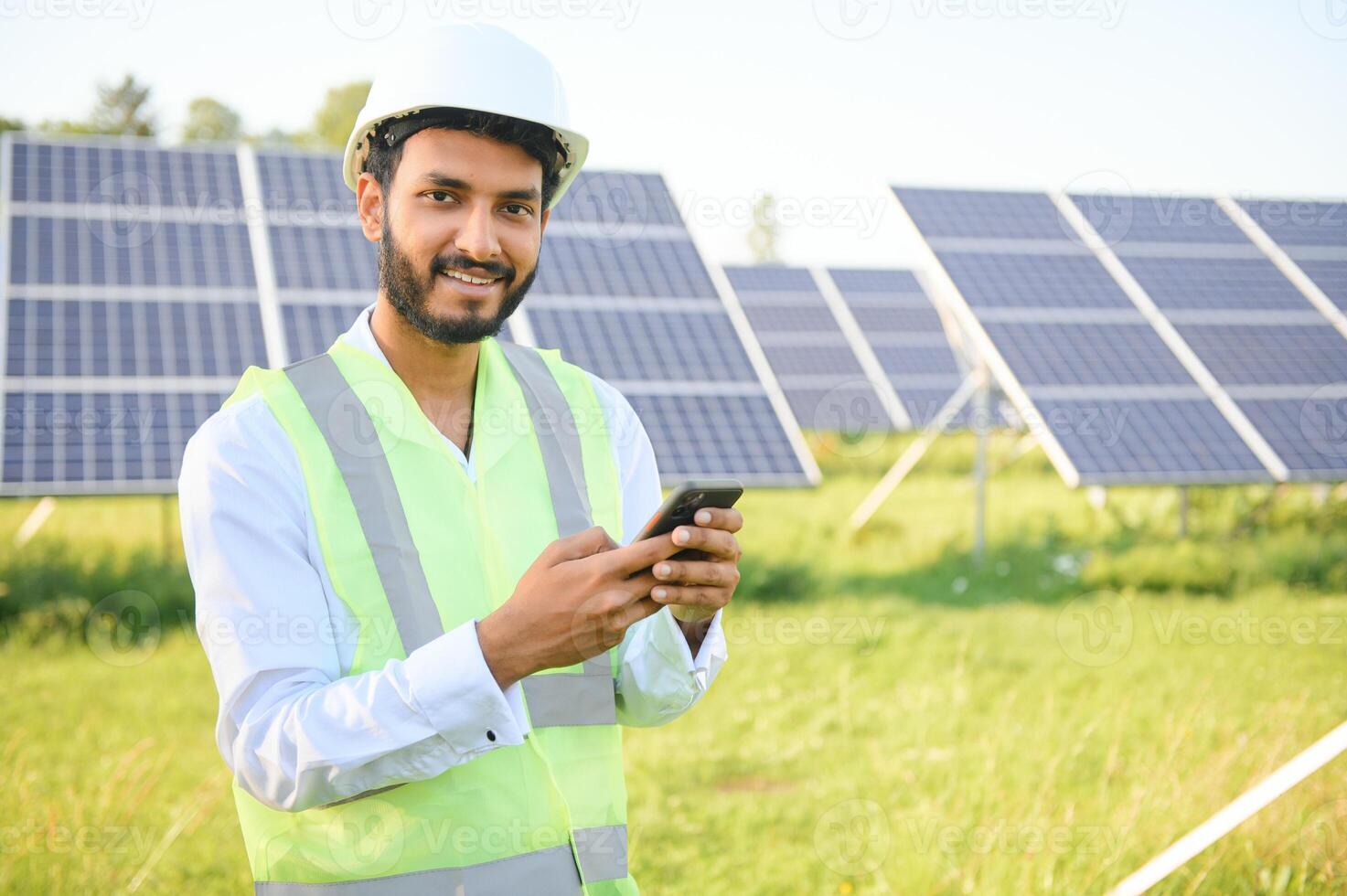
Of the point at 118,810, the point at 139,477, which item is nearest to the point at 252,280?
the point at 139,477

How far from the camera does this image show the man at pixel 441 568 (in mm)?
1841

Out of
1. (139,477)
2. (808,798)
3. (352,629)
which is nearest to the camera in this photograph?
(352,629)

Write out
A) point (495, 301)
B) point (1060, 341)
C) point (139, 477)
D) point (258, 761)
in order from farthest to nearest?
point (1060, 341) → point (139, 477) → point (495, 301) → point (258, 761)

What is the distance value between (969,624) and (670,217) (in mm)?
4651

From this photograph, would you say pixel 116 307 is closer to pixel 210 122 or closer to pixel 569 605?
pixel 569 605

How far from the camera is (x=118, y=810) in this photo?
5.36m

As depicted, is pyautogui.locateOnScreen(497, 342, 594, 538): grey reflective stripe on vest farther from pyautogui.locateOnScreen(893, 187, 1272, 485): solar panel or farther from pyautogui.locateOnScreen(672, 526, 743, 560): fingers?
pyautogui.locateOnScreen(893, 187, 1272, 485): solar panel

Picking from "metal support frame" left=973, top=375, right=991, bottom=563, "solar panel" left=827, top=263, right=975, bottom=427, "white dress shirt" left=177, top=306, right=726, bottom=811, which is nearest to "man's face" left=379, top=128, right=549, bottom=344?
"white dress shirt" left=177, top=306, right=726, bottom=811

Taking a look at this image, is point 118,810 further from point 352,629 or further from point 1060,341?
point 1060,341

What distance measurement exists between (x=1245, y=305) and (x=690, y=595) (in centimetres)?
1121

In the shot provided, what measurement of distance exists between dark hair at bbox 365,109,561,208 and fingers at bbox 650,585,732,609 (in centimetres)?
92

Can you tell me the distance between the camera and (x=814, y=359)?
19.1 meters

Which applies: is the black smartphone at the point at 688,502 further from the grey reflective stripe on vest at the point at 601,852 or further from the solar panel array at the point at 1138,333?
the solar panel array at the point at 1138,333

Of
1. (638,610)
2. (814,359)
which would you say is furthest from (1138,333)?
(638,610)
